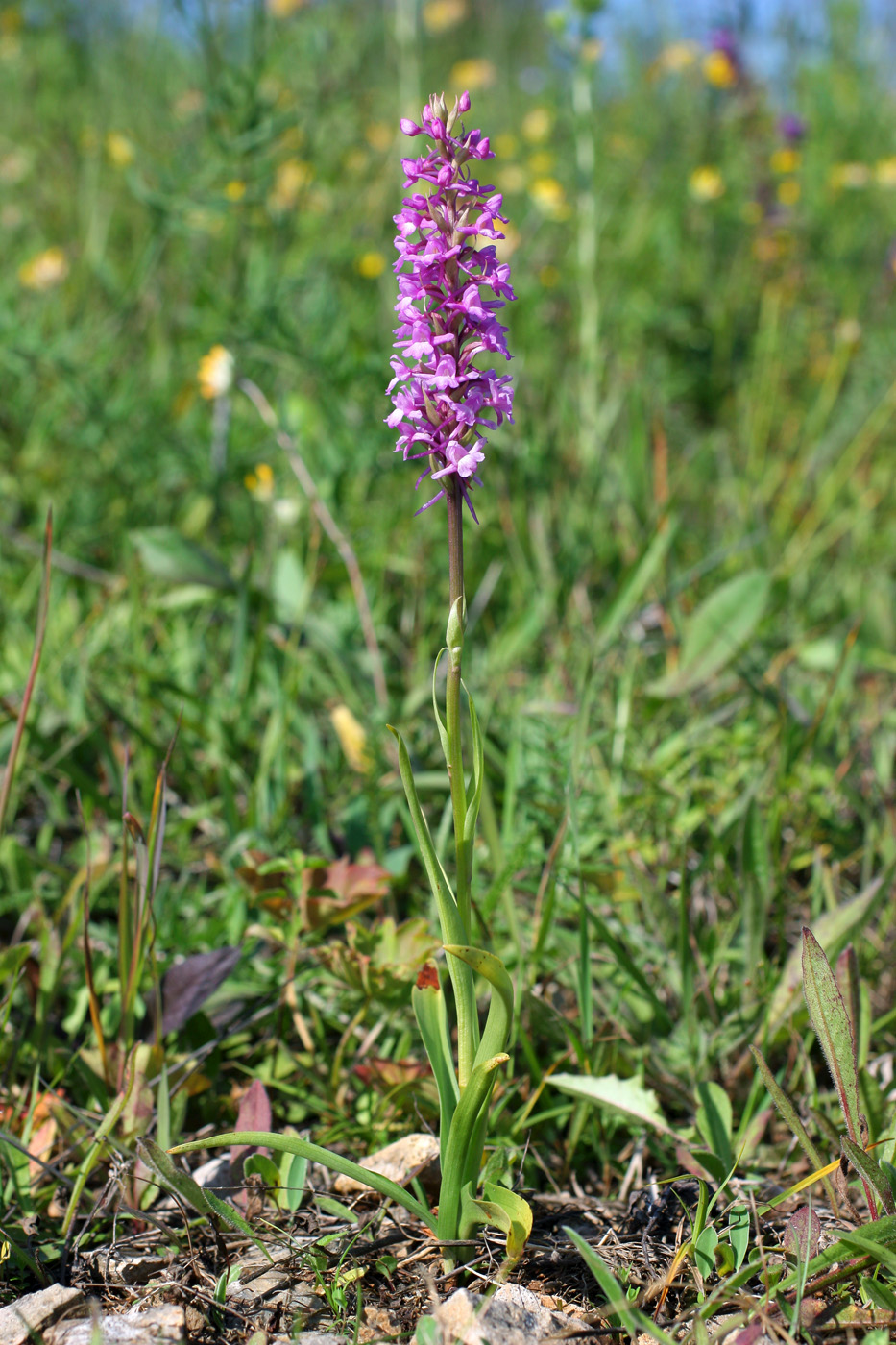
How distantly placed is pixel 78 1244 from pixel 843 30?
8037 millimetres

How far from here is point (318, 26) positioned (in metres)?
3.70

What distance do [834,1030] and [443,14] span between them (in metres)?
8.76

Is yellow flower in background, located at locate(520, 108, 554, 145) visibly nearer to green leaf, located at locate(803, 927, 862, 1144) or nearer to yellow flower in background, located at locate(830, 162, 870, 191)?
yellow flower in background, located at locate(830, 162, 870, 191)

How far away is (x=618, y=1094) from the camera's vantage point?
1.41 meters

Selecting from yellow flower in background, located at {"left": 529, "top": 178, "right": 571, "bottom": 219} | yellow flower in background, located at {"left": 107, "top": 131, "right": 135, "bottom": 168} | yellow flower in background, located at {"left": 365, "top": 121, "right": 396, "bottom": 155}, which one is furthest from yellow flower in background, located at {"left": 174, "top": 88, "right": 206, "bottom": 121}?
yellow flower in background, located at {"left": 529, "top": 178, "right": 571, "bottom": 219}

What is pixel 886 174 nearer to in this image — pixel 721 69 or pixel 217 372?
pixel 721 69

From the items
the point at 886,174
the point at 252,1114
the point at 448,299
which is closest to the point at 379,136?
the point at 886,174

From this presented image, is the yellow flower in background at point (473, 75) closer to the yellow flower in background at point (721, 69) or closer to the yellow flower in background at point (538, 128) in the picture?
the yellow flower in background at point (538, 128)

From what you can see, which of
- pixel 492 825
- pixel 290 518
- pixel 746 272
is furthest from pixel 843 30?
pixel 492 825

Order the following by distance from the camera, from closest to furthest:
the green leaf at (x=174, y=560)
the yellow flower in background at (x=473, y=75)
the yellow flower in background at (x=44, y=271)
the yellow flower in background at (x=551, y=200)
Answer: the green leaf at (x=174, y=560) < the yellow flower in background at (x=44, y=271) < the yellow flower in background at (x=551, y=200) < the yellow flower in background at (x=473, y=75)

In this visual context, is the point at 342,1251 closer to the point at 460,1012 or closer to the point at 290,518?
the point at 460,1012

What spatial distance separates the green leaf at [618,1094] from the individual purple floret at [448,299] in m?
0.87

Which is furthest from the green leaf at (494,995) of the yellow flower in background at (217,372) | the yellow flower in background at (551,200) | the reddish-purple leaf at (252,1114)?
the yellow flower in background at (551,200)

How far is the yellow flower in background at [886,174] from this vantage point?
476cm
